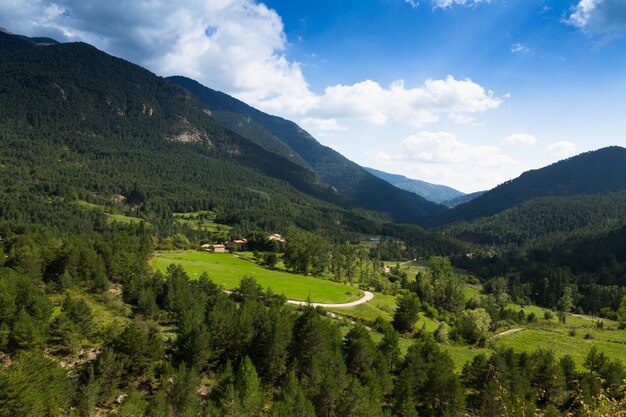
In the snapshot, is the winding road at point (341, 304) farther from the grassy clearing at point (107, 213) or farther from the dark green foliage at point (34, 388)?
the grassy clearing at point (107, 213)

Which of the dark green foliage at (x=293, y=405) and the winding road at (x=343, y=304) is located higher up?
the dark green foliage at (x=293, y=405)

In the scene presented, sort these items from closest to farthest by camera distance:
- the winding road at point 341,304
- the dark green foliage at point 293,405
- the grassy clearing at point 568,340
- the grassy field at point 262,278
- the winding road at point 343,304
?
the dark green foliage at point 293,405 → the grassy clearing at point 568,340 → the winding road at point 341,304 → the winding road at point 343,304 → the grassy field at point 262,278

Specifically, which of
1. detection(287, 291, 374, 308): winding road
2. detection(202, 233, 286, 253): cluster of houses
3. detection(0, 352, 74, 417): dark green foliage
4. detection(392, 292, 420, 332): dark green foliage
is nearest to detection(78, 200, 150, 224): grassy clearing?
detection(202, 233, 286, 253): cluster of houses

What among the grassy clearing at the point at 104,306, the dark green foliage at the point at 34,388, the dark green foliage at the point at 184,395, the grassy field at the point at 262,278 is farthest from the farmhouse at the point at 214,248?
the dark green foliage at the point at 184,395

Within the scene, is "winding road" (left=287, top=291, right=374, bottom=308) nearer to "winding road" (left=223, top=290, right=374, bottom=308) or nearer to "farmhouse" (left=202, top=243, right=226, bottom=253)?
"winding road" (left=223, top=290, right=374, bottom=308)

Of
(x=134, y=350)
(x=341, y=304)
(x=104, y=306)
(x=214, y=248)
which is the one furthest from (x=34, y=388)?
(x=214, y=248)

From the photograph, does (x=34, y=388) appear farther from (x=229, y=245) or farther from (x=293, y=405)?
(x=229, y=245)

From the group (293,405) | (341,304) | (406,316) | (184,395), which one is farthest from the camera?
(341,304)

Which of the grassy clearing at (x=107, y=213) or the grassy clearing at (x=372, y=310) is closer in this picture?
the grassy clearing at (x=372, y=310)
